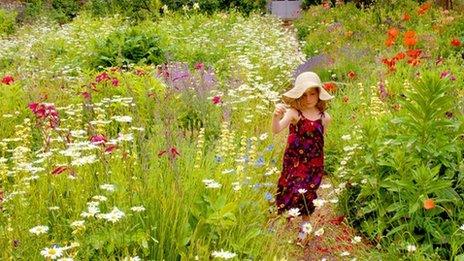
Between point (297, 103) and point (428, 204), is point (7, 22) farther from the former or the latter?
point (428, 204)

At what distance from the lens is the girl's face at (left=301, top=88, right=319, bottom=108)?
4.59m

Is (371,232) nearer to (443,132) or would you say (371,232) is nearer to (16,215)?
(443,132)

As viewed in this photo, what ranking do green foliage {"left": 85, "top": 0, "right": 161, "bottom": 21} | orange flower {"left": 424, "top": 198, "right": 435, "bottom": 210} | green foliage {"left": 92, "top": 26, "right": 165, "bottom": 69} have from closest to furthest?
1. orange flower {"left": 424, "top": 198, "right": 435, "bottom": 210}
2. green foliage {"left": 92, "top": 26, "right": 165, "bottom": 69}
3. green foliage {"left": 85, "top": 0, "right": 161, "bottom": 21}

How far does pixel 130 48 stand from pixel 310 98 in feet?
19.2

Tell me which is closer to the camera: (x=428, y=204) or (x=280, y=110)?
(x=428, y=204)

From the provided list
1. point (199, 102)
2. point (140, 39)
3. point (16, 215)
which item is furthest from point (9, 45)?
point (16, 215)

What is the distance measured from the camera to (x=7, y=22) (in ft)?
57.9

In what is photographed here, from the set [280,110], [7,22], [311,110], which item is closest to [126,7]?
[7,22]

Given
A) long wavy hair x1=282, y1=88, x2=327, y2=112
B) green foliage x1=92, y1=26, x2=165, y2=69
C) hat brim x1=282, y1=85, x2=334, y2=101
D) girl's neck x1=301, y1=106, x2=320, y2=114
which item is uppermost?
hat brim x1=282, y1=85, x2=334, y2=101

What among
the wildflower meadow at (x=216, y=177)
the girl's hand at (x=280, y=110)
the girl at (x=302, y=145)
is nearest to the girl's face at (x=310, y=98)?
the girl at (x=302, y=145)

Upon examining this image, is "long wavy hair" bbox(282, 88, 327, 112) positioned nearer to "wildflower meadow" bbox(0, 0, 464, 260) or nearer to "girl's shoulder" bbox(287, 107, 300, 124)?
"girl's shoulder" bbox(287, 107, 300, 124)

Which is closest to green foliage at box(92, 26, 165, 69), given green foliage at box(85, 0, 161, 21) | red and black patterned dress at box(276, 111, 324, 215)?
red and black patterned dress at box(276, 111, 324, 215)

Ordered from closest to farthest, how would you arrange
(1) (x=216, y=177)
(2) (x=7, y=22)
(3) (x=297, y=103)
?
(1) (x=216, y=177), (3) (x=297, y=103), (2) (x=7, y=22)

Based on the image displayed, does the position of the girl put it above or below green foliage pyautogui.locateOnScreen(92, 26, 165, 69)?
above
